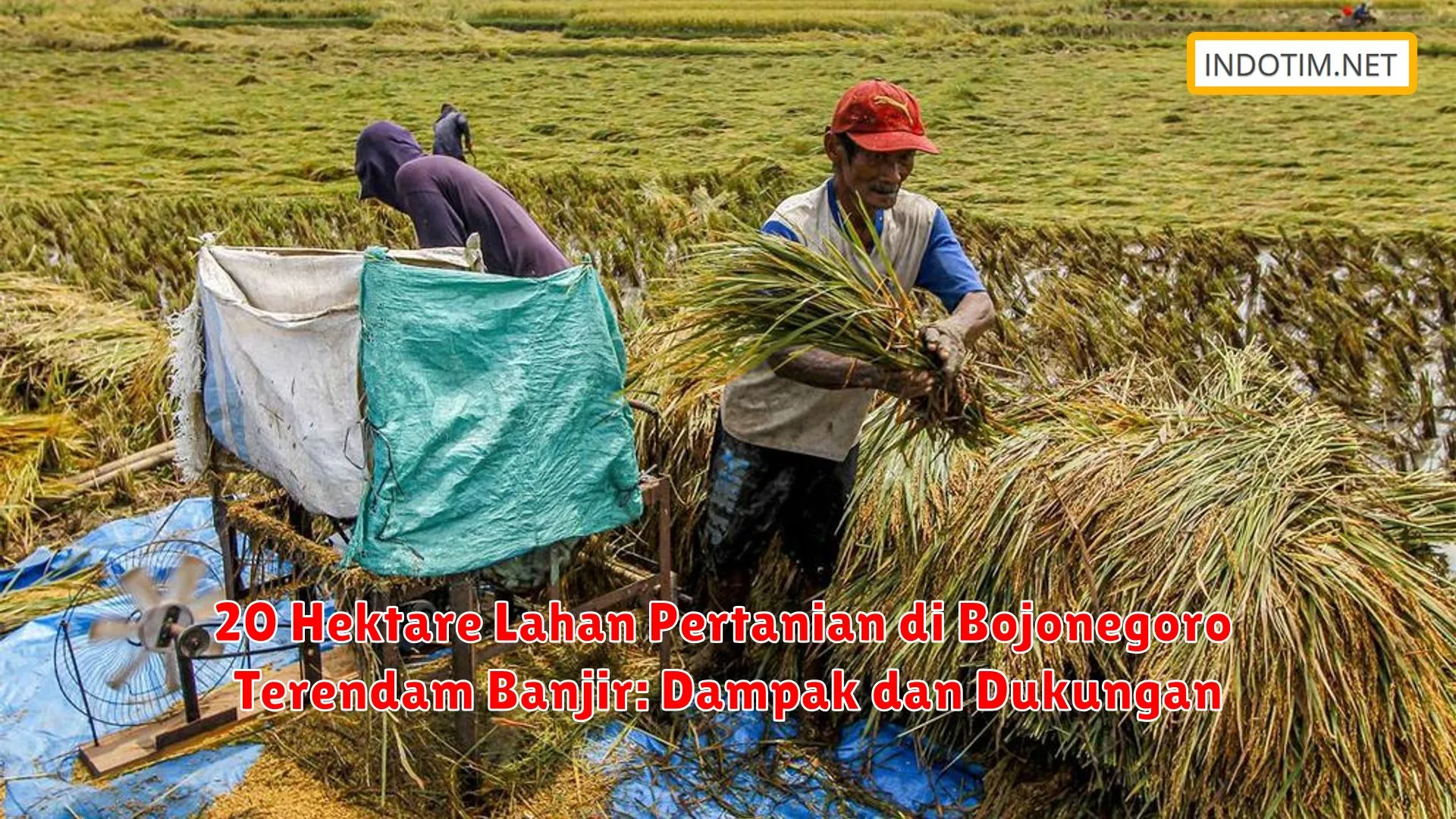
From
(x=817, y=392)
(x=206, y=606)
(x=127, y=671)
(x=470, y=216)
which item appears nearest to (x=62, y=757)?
(x=127, y=671)

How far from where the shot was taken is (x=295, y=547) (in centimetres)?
264

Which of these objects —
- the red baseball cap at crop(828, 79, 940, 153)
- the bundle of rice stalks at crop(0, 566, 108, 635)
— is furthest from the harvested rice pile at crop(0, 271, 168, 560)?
the red baseball cap at crop(828, 79, 940, 153)

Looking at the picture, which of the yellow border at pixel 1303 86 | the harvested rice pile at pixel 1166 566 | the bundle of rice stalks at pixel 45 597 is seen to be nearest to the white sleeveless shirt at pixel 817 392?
the harvested rice pile at pixel 1166 566

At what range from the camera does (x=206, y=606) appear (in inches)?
104

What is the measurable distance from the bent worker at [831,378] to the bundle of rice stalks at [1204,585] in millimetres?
230

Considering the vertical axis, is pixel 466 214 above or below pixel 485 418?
above

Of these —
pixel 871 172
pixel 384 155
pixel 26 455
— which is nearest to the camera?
pixel 871 172

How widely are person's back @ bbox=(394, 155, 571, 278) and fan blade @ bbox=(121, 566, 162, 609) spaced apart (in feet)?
4.05

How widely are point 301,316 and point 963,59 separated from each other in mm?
16659

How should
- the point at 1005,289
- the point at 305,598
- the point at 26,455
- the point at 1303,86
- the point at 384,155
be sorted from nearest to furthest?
the point at 305,598
the point at 384,155
the point at 26,455
the point at 1005,289
the point at 1303,86

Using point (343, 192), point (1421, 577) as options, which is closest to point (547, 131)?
point (343, 192)

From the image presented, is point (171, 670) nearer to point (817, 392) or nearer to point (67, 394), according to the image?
point (817, 392)

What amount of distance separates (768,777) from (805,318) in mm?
1015

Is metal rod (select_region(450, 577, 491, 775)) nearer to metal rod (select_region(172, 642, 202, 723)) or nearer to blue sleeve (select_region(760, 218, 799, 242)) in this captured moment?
metal rod (select_region(172, 642, 202, 723))
